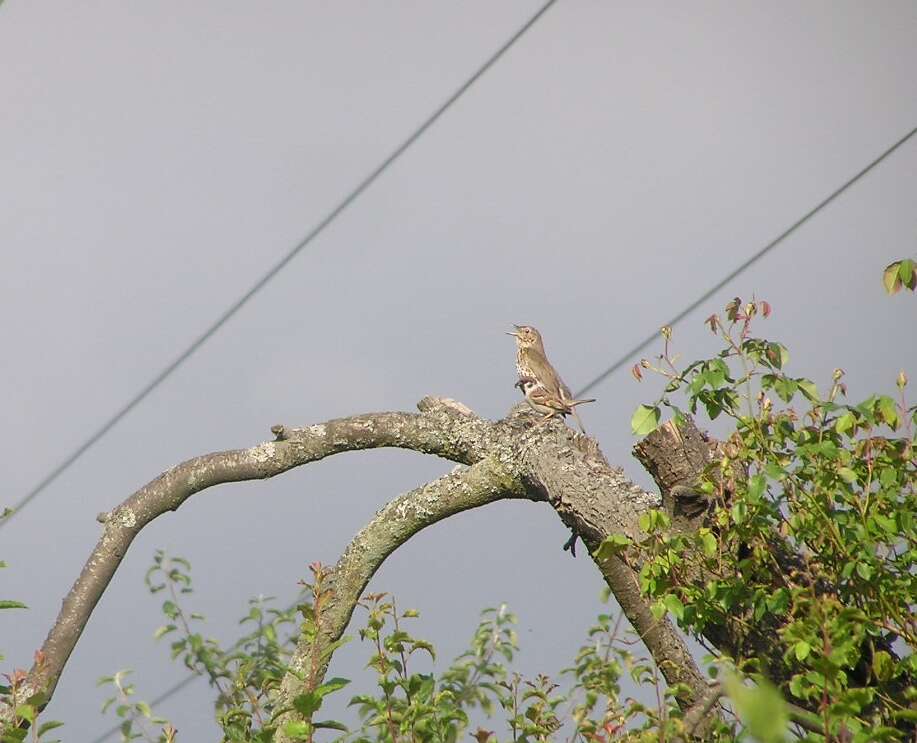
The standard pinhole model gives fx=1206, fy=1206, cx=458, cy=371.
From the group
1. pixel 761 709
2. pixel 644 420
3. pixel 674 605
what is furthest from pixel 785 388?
pixel 761 709

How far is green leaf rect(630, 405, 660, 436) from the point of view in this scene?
2584 mm

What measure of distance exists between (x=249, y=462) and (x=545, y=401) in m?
0.98

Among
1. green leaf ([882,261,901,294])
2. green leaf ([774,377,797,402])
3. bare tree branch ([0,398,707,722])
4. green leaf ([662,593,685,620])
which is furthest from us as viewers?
bare tree branch ([0,398,707,722])

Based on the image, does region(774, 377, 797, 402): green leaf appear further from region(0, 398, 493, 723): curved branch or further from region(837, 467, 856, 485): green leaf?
region(0, 398, 493, 723): curved branch

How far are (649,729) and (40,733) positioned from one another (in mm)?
1163

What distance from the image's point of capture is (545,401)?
3.94m

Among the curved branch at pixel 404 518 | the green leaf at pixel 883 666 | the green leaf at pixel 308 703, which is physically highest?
the curved branch at pixel 404 518

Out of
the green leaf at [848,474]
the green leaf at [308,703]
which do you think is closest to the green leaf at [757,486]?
the green leaf at [848,474]

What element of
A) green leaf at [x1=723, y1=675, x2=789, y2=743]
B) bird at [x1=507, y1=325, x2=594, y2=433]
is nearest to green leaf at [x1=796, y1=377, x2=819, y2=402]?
bird at [x1=507, y1=325, x2=594, y2=433]

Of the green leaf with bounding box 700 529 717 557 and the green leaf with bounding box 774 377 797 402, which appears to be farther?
the green leaf with bounding box 774 377 797 402

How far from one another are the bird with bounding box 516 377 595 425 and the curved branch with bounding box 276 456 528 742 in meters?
0.29

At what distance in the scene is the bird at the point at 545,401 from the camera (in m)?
3.88

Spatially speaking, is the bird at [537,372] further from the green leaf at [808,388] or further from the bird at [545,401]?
the green leaf at [808,388]

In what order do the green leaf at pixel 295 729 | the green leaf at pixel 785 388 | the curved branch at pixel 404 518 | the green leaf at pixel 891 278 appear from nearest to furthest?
the green leaf at pixel 295 729, the green leaf at pixel 891 278, the green leaf at pixel 785 388, the curved branch at pixel 404 518
